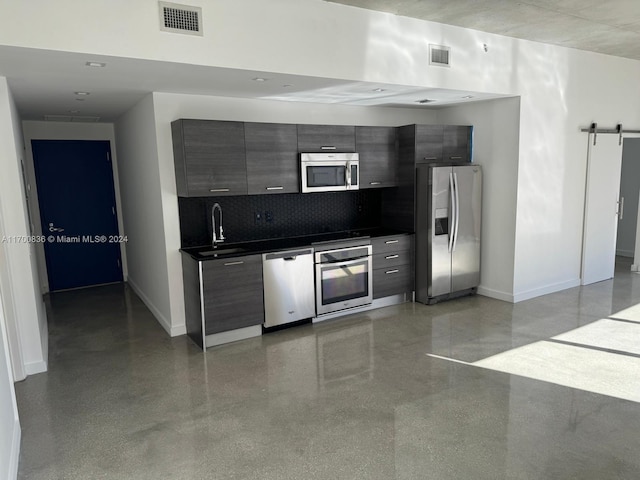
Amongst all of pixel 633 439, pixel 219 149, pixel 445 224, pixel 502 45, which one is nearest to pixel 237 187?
pixel 219 149

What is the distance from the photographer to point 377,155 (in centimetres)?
536

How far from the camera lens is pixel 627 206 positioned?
7.92 m

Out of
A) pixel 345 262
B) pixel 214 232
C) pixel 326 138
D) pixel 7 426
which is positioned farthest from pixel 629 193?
pixel 7 426

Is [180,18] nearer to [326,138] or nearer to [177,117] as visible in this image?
[177,117]

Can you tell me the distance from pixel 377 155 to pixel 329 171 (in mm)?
724

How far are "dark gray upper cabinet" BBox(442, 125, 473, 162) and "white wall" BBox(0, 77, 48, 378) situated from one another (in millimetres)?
4390

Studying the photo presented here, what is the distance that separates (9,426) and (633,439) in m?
3.71

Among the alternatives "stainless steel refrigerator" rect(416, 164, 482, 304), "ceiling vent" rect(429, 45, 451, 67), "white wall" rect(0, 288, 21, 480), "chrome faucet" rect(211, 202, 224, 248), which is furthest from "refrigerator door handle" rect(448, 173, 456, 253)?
"white wall" rect(0, 288, 21, 480)

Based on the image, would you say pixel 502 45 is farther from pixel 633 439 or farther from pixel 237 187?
pixel 633 439

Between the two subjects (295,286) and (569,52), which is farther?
(569,52)

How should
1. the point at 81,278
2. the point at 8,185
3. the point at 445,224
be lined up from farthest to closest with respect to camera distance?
the point at 81,278
the point at 445,224
the point at 8,185

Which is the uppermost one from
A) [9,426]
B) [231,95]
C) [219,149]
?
[231,95]

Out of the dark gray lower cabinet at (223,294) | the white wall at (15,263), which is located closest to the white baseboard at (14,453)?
the white wall at (15,263)

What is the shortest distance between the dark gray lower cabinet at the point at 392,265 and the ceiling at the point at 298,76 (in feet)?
5.31
